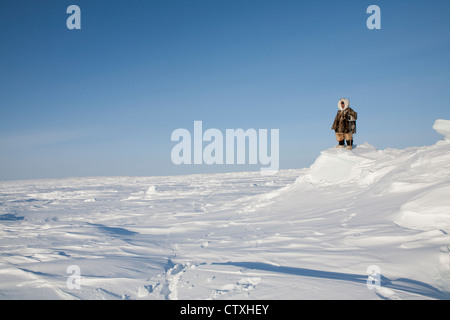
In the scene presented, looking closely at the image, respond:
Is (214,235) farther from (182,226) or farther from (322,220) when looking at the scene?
(322,220)

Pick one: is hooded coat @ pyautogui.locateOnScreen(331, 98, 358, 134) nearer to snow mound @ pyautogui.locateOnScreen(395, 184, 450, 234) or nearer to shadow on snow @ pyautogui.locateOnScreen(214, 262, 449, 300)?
snow mound @ pyautogui.locateOnScreen(395, 184, 450, 234)

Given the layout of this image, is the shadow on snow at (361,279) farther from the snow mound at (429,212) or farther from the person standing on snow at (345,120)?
the person standing on snow at (345,120)

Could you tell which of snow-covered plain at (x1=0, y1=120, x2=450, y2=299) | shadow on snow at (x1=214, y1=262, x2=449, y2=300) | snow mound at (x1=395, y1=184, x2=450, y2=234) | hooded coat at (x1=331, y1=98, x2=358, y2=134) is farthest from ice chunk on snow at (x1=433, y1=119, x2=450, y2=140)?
shadow on snow at (x1=214, y1=262, x2=449, y2=300)

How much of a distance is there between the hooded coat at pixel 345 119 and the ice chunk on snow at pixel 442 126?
8.32ft

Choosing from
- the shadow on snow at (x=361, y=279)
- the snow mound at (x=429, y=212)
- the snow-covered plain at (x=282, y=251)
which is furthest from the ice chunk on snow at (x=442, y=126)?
the shadow on snow at (x=361, y=279)

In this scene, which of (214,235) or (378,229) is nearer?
(378,229)

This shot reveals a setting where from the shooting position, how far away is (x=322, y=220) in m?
5.43

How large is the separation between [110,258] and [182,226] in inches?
129

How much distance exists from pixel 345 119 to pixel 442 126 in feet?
9.08

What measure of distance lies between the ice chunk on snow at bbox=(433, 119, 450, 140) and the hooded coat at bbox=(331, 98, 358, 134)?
2.54m

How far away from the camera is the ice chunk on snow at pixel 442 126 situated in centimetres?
623
